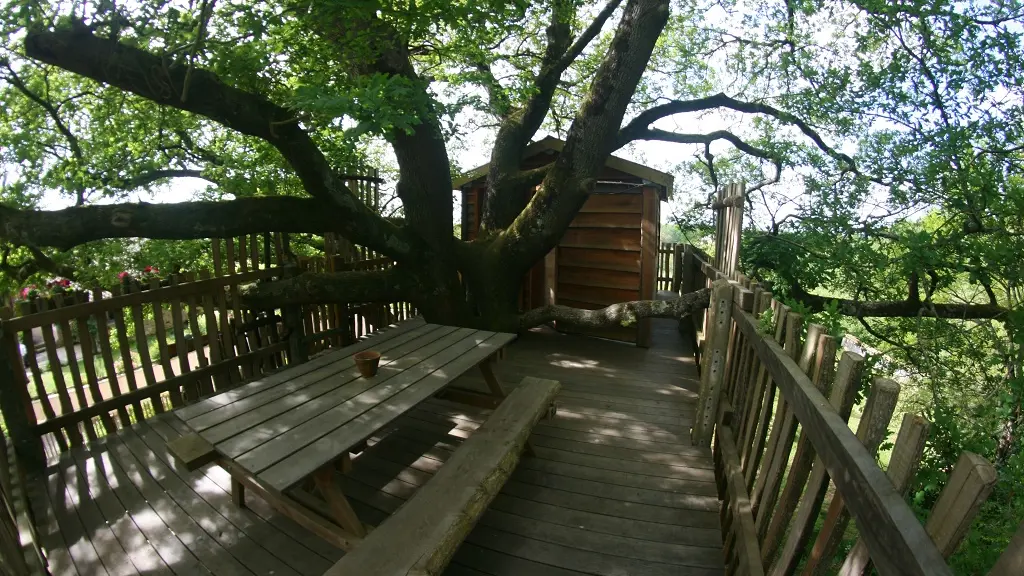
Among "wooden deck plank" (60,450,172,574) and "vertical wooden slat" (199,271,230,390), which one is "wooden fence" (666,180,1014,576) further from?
"vertical wooden slat" (199,271,230,390)

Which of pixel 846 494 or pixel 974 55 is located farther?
pixel 974 55

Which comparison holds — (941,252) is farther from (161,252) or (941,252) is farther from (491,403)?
(161,252)

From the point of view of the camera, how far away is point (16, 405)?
3.04 metres

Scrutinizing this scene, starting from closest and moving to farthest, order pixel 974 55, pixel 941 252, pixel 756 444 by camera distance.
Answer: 1. pixel 756 444
2. pixel 941 252
3. pixel 974 55

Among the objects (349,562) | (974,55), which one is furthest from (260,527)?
(974,55)

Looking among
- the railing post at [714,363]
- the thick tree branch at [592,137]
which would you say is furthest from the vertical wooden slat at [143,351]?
the railing post at [714,363]

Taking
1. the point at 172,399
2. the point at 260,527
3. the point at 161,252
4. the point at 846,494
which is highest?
the point at 161,252

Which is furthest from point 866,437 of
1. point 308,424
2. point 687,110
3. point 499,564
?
point 687,110

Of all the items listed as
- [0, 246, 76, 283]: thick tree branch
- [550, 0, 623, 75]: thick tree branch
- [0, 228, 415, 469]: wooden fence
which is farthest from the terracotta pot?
[0, 246, 76, 283]: thick tree branch

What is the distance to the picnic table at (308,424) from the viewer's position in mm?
1984

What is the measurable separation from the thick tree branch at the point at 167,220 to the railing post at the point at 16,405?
81 cm

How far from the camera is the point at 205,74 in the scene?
12.4 feet

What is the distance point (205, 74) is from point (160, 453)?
3026 millimetres

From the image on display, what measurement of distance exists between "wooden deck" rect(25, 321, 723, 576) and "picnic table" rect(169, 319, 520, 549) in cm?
27
